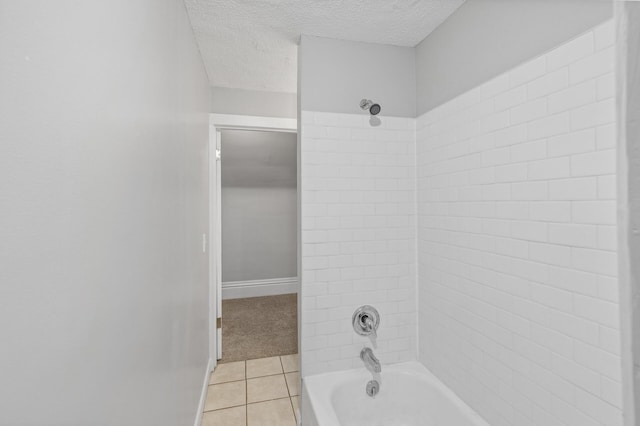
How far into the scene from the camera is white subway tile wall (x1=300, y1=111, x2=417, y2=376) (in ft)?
6.12

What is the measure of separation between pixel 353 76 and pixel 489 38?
770mm

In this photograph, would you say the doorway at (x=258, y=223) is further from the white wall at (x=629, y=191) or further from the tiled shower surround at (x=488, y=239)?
the white wall at (x=629, y=191)

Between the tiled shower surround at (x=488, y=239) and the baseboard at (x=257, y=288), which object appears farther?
the baseboard at (x=257, y=288)

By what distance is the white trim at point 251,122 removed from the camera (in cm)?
247

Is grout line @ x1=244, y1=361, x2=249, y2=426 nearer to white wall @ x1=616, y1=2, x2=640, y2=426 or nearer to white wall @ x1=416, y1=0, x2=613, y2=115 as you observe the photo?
white wall @ x1=616, y1=2, x2=640, y2=426

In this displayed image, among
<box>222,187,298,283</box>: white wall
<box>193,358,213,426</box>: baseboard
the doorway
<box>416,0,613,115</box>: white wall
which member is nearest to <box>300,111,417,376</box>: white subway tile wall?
<box>416,0,613,115</box>: white wall

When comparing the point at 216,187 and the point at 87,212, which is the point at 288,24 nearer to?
the point at 216,187

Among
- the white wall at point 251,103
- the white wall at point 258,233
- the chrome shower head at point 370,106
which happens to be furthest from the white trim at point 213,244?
the white wall at point 258,233

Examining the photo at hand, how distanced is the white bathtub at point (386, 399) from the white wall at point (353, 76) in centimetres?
165

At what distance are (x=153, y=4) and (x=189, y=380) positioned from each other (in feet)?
5.82

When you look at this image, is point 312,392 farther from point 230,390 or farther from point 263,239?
point 263,239

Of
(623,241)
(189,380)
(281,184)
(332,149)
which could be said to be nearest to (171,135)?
(332,149)

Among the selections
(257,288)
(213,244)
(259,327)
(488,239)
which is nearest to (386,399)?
(488,239)

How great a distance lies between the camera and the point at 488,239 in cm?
145
